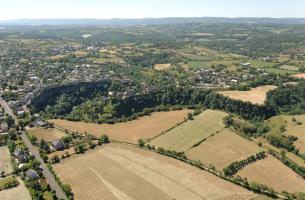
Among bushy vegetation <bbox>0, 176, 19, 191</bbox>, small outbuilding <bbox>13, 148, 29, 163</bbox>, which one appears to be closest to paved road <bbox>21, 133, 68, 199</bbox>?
small outbuilding <bbox>13, 148, 29, 163</bbox>

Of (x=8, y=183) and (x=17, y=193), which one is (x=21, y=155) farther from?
(x=17, y=193)

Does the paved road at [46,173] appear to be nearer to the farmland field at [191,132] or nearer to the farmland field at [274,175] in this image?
the farmland field at [191,132]

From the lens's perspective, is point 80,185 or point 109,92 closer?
point 80,185

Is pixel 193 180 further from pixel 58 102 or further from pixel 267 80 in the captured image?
pixel 267 80

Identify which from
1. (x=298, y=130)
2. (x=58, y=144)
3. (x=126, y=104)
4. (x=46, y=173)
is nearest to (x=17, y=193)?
(x=46, y=173)

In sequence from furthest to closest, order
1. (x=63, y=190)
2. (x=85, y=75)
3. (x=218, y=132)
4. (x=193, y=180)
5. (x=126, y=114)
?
(x=85, y=75), (x=126, y=114), (x=218, y=132), (x=193, y=180), (x=63, y=190)

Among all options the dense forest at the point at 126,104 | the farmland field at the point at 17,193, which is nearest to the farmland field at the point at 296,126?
the dense forest at the point at 126,104

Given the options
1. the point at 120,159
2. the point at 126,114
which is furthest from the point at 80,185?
the point at 126,114
